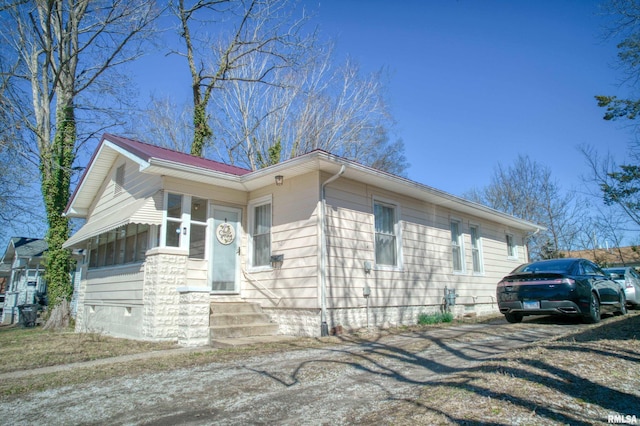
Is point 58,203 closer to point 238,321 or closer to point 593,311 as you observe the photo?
point 238,321

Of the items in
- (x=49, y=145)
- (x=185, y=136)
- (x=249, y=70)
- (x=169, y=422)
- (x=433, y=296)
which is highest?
(x=249, y=70)

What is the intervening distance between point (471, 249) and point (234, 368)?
9.98 metres

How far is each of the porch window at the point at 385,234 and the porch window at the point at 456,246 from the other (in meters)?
3.10

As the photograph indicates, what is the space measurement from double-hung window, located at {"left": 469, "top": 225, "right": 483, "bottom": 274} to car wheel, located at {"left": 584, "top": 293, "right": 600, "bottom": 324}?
15.4ft

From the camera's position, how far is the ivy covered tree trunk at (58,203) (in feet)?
44.8

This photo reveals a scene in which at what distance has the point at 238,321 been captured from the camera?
8.51 m

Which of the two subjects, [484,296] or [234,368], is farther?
[484,296]

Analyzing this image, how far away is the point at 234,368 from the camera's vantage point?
5.36 metres

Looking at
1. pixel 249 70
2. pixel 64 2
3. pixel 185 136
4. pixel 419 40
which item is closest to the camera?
pixel 419 40

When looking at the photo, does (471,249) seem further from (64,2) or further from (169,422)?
(64,2)

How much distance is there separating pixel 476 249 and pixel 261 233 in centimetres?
762

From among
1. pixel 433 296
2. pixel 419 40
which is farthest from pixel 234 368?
pixel 419 40

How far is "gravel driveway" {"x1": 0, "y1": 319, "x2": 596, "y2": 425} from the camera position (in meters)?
3.54

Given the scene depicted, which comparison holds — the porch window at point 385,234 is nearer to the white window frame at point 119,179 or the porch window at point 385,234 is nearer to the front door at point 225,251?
the front door at point 225,251
